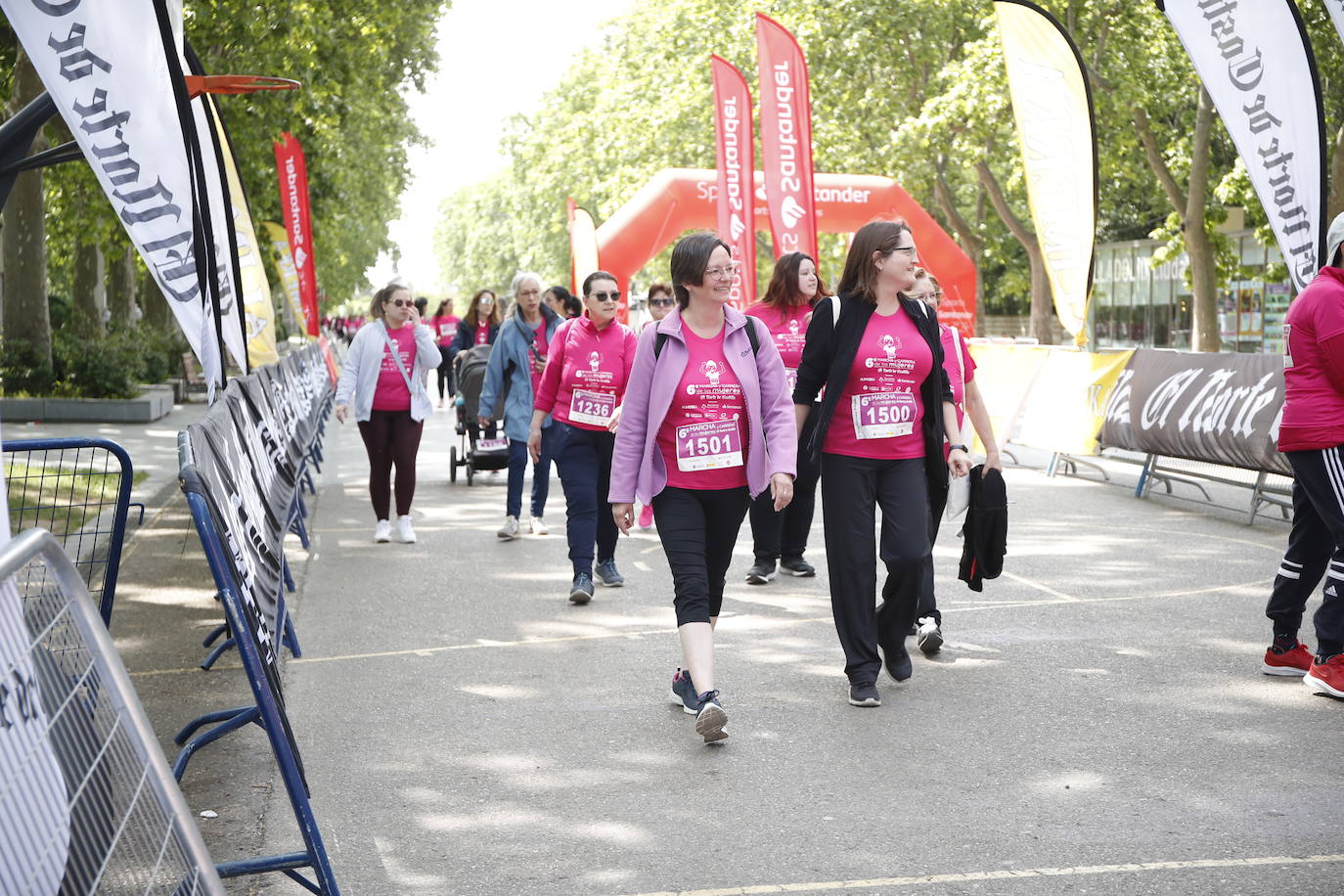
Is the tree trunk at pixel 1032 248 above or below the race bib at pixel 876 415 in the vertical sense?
above

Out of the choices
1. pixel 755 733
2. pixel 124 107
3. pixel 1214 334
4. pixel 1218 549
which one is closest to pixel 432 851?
pixel 755 733

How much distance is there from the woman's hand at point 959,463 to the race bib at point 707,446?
3.28ft

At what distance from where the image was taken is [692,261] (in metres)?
5.92

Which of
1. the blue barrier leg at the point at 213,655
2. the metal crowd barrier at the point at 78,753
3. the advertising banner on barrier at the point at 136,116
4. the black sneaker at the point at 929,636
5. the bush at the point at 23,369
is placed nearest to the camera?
the metal crowd barrier at the point at 78,753

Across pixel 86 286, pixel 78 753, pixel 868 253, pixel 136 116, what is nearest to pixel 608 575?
pixel 868 253

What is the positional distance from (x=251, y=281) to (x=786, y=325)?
729cm

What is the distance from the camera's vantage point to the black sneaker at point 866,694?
6156 mm

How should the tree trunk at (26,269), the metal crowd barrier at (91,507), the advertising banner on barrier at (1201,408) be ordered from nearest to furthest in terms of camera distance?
the metal crowd barrier at (91,507), the advertising banner on barrier at (1201,408), the tree trunk at (26,269)

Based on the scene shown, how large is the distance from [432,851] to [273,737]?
873 millimetres

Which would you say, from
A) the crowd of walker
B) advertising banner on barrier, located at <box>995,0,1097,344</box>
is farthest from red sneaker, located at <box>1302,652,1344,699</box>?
advertising banner on barrier, located at <box>995,0,1097,344</box>

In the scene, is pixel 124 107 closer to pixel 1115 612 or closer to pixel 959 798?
pixel 959 798

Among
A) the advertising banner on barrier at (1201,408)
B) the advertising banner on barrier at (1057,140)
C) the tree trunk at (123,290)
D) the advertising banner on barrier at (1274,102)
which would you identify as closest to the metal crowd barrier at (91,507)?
the advertising banner on barrier at (1274,102)

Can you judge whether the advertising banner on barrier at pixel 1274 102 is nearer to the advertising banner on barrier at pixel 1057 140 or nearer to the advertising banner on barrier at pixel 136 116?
the advertising banner on barrier at pixel 136 116

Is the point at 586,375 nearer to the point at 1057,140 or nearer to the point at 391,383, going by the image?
the point at 391,383
